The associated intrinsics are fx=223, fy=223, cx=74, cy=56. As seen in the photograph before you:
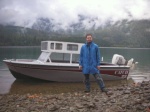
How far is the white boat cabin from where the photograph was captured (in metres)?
16.7

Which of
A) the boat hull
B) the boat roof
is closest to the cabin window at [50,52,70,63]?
the boat roof

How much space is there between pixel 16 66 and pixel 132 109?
37.6 ft

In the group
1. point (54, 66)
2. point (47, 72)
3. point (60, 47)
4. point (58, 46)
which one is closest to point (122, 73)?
point (60, 47)

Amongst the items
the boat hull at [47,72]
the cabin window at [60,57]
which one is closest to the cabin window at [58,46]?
the cabin window at [60,57]

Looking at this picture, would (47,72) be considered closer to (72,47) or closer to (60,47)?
(60,47)

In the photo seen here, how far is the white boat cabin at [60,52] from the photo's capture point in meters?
16.7

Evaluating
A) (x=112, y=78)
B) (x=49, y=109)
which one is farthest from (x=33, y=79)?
(x=49, y=109)

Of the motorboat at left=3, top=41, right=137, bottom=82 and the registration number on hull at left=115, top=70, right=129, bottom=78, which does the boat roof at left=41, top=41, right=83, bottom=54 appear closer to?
the motorboat at left=3, top=41, right=137, bottom=82

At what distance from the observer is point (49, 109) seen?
6.90 meters

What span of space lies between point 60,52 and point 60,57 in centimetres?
76

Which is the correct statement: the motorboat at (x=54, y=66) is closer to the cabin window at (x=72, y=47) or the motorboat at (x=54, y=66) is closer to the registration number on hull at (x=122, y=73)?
the cabin window at (x=72, y=47)

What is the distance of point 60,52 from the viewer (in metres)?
16.9

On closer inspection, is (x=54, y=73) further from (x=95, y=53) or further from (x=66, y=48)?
(x=95, y=53)

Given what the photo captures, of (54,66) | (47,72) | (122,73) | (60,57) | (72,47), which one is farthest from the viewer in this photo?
(122,73)
